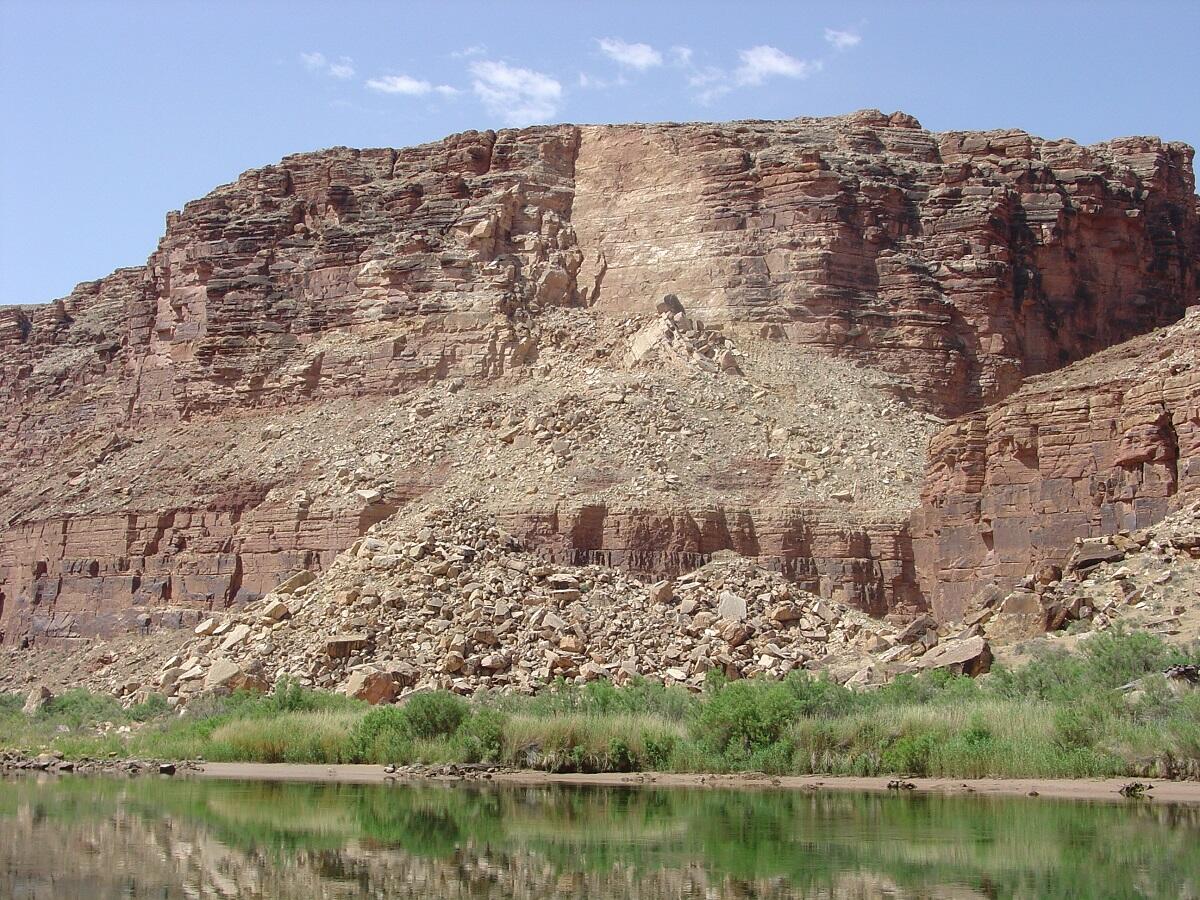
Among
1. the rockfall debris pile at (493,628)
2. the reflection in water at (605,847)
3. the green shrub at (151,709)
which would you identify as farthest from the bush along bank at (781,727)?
the green shrub at (151,709)

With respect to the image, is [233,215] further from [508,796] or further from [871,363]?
[508,796]

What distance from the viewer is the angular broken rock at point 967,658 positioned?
2714cm

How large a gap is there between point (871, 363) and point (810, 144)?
8137 millimetres

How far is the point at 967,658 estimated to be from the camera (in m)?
→ 27.3

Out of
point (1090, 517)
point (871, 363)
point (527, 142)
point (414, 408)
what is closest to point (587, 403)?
point (414, 408)

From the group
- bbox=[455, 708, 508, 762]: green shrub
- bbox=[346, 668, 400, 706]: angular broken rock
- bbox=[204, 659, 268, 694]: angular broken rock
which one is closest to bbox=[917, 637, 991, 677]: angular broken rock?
bbox=[455, 708, 508, 762]: green shrub

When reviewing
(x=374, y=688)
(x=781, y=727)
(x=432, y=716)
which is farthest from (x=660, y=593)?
(x=781, y=727)

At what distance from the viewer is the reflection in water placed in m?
15.5

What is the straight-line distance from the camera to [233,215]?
189 ft

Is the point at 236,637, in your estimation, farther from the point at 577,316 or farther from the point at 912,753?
Result: the point at 912,753

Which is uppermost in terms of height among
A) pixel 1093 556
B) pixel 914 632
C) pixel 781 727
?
pixel 1093 556

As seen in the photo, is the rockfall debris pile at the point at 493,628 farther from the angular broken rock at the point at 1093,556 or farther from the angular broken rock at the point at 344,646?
the angular broken rock at the point at 1093,556

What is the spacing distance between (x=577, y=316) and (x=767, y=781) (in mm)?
28605

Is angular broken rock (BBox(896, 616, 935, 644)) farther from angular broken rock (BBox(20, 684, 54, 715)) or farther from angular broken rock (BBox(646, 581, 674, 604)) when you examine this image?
angular broken rock (BBox(20, 684, 54, 715))
